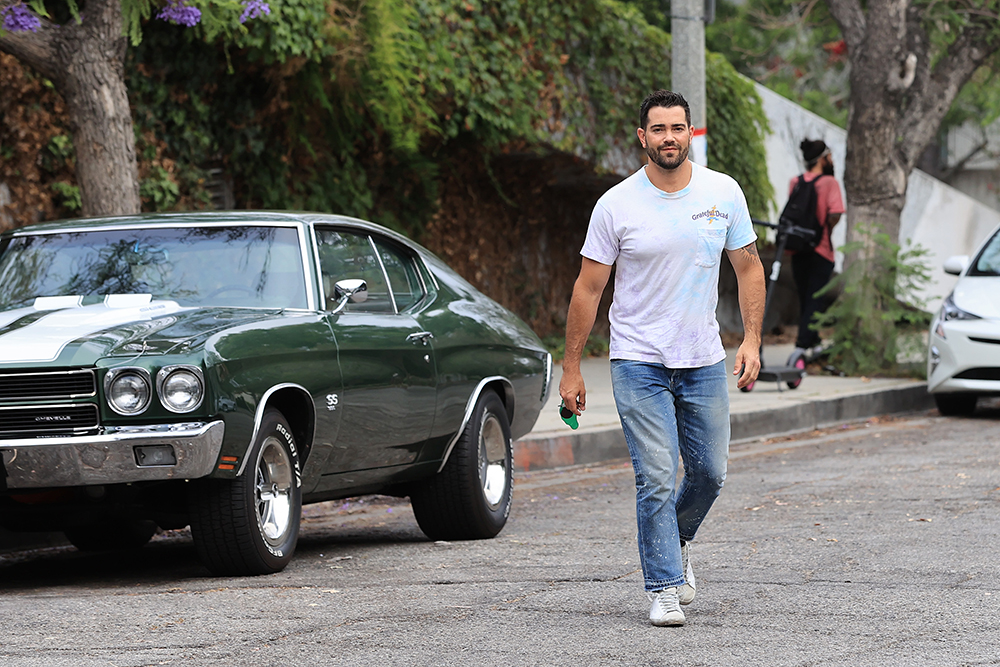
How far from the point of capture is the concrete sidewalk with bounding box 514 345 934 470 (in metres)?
9.90

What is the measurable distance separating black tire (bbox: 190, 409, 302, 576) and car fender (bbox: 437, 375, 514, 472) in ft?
3.57

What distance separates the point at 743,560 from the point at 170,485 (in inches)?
89.4

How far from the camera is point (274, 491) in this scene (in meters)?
5.81

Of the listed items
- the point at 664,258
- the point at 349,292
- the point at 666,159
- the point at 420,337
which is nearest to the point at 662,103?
the point at 666,159

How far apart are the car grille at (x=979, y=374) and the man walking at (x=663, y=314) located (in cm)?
733

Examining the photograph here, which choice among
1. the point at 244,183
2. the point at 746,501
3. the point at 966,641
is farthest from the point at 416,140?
the point at 966,641

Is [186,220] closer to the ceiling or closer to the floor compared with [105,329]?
closer to the ceiling

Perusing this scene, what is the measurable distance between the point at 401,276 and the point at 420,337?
0.50 metres

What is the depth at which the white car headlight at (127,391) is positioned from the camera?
5.27 meters

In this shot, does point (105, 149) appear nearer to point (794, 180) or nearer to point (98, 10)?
Result: point (98, 10)

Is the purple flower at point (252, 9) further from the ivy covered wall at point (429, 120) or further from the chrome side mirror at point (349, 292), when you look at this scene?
the chrome side mirror at point (349, 292)

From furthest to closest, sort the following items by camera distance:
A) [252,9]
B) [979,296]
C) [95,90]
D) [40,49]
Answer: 1. [979,296]
2. [252,9]
3. [95,90]
4. [40,49]

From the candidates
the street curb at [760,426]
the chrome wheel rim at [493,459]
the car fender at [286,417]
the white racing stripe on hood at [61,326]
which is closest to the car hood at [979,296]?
the street curb at [760,426]

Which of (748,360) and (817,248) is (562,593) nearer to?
(748,360)
